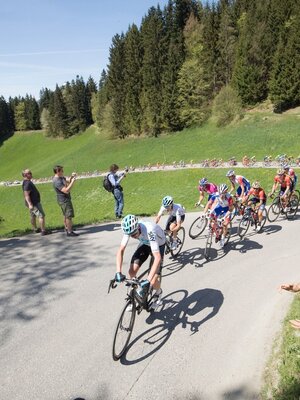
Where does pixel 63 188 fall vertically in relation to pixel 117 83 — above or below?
below

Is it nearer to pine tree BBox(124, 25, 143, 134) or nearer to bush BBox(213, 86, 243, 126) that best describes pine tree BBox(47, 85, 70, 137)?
pine tree BBox(124, 25, 143, 134)

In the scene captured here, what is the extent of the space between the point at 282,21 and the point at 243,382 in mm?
60071

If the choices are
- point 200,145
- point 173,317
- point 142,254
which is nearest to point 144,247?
point 142,254

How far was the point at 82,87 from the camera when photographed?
101 metres

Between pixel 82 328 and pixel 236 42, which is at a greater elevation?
pixel 236 42

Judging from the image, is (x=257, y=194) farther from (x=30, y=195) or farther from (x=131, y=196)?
(x=131, y=196)

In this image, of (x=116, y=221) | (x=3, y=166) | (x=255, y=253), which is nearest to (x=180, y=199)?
(x=116, y=221)

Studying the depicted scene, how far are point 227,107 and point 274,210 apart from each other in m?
39.5

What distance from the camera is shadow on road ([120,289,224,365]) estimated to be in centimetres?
606

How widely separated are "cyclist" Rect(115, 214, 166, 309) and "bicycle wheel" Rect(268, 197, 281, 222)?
27.3 ft

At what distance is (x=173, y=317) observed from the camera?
23.0 ft

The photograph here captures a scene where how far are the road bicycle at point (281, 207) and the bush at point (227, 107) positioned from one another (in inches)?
1462

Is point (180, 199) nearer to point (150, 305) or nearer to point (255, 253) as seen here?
point (255, 253)

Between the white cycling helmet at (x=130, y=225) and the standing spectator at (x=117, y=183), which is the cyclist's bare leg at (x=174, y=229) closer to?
the white cycling helmet at (x=130, y=225)
